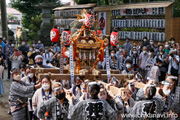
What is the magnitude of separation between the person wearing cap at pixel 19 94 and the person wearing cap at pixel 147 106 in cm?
237

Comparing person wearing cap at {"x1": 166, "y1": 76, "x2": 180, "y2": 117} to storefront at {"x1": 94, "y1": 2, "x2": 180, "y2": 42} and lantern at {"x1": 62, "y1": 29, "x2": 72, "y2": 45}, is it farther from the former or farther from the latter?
storefront at {"x1": 94, "y1": 2, "x2": 180, "y2": 42}

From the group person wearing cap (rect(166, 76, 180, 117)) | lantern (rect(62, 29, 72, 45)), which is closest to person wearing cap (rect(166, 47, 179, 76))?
lantern (rect(62, 29, 72, 45))

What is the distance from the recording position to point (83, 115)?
16.3ft

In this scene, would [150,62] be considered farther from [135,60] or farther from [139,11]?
[139,11]

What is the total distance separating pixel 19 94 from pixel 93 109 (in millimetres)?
2291

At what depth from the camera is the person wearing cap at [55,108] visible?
17.2ft

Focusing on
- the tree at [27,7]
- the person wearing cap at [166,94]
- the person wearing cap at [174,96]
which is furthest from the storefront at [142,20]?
the tree at [27,7]

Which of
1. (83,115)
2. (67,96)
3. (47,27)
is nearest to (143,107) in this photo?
(83,115)

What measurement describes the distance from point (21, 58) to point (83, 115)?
30.6 ft

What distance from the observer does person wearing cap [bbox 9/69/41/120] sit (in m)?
6.56

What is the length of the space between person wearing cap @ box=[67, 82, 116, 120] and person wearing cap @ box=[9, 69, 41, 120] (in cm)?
185

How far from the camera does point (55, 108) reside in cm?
523

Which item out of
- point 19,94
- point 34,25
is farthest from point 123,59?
point 34,25

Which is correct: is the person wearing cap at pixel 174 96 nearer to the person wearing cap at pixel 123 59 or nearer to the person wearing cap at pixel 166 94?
the person wearing cap at pixel 166 94
